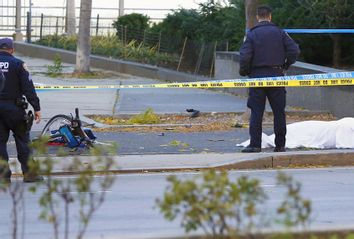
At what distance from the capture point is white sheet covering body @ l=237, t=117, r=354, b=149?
12.9 metres

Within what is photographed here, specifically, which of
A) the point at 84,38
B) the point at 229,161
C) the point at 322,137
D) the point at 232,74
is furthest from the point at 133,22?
the point at 229,161

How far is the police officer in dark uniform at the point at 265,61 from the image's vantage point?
12.2m

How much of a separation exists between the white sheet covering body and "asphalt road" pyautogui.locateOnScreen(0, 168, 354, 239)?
3.62 feet

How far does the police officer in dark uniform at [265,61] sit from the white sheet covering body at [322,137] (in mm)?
703

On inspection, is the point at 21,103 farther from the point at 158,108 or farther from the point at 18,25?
the point at 18,25

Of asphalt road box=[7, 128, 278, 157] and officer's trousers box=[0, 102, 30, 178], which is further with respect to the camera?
asphalt road box=[7, 128, 278, 157]

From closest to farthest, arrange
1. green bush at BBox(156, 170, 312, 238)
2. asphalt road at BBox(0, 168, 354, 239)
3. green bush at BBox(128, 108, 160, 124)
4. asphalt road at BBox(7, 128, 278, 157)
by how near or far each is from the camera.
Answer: green bush at BBox(156, 170, 312, 238) → asphalt road at BBox(0, 168, 354, 239) → asphalt road at BBox(7, 128, 278, 157) → green bush at BBox(128, 108, 160, 124)

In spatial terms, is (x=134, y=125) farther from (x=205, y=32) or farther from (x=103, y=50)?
(x=103, y=50)

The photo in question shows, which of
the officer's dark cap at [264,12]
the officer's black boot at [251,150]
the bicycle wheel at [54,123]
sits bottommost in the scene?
the officer's black boot at [251,150]

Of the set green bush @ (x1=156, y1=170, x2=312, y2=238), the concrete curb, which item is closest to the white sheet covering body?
the concrete curb

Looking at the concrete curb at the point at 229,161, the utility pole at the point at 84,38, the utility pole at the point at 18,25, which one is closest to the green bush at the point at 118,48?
the utility pole at the point at 18,25

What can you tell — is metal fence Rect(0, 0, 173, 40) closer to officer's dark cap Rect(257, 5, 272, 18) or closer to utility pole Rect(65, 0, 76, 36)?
utility pole Rect(65, 0, 76, 36)

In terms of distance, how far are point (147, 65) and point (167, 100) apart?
781 centimetres

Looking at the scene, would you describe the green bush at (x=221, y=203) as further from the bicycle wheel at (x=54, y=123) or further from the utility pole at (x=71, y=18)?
the utility pole at (x=71, y=18)
